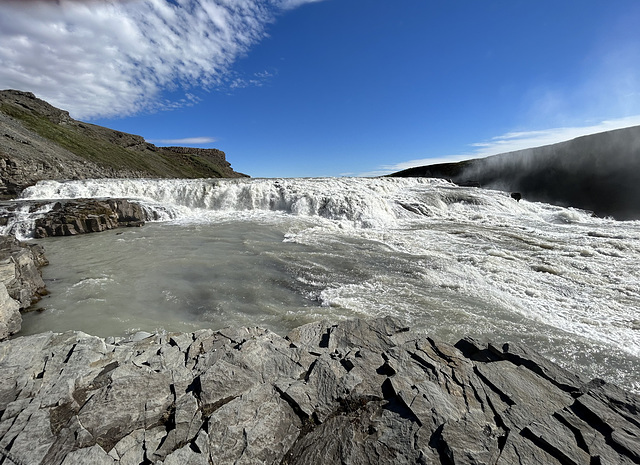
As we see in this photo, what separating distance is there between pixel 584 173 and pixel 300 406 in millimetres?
52235

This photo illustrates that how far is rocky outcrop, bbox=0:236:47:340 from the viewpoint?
20.1 ft

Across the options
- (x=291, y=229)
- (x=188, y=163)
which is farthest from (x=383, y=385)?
(x=188, y=163)

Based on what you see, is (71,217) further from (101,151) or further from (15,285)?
(101,151)

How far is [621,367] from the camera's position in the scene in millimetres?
5273

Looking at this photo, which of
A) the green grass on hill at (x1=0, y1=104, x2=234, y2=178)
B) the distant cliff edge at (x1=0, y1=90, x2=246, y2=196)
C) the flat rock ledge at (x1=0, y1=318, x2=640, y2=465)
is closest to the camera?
the flat rock ledge at (x1=0, y1=318, x2=640, y2=465)

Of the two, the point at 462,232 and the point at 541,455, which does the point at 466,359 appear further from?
the point at 462,232

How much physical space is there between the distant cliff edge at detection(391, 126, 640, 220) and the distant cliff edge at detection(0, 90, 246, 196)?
6294 cm

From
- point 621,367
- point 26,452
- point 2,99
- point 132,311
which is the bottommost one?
point 621,367

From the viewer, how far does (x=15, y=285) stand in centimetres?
721

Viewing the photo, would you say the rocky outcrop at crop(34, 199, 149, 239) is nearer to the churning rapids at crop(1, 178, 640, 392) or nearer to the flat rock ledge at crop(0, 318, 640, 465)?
the churning rapids at crop(1, 178, 640, 392)

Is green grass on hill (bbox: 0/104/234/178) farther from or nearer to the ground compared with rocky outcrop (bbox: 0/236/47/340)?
farther from the ground

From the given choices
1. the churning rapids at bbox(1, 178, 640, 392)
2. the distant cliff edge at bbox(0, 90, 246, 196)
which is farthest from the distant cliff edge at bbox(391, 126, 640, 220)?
the distant cliff edge at bbox(0, 90, 246, 196)

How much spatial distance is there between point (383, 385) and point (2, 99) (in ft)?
354

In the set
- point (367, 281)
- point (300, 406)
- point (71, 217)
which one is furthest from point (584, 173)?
point (71, 217)
